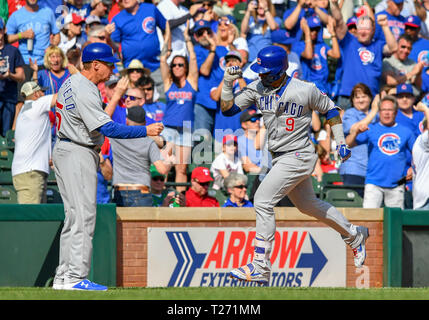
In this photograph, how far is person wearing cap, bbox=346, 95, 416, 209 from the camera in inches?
436

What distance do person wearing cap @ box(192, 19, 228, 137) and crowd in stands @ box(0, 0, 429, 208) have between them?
0.06 feet

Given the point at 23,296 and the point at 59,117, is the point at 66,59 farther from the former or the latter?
the point at 23,296

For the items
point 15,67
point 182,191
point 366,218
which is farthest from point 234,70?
point 15,67

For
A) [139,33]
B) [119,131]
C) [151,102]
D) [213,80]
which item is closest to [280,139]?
[119,131]

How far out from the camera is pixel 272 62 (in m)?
7.70

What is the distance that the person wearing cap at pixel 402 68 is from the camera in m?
13.7

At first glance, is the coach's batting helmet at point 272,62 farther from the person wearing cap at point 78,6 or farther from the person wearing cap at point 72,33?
the person wearing cap at point 78,6

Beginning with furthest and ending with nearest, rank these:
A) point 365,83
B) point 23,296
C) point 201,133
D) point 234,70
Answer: point 365,83 < point 201,133 < point 234,70 < point 23,296

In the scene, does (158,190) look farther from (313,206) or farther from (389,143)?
(313,206)

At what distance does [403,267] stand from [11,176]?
514 centimetres

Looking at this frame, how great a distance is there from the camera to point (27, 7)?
13.4 m

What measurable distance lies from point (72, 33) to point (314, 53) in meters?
3.82

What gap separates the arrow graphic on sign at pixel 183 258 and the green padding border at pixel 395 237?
207cm

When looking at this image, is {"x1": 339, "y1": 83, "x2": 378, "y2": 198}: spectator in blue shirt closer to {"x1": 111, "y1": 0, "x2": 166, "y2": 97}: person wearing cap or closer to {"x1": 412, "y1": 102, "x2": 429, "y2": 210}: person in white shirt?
{"x1": 412, "y1": 102, "x2": 429, "y2": 210}: person in white shirt
